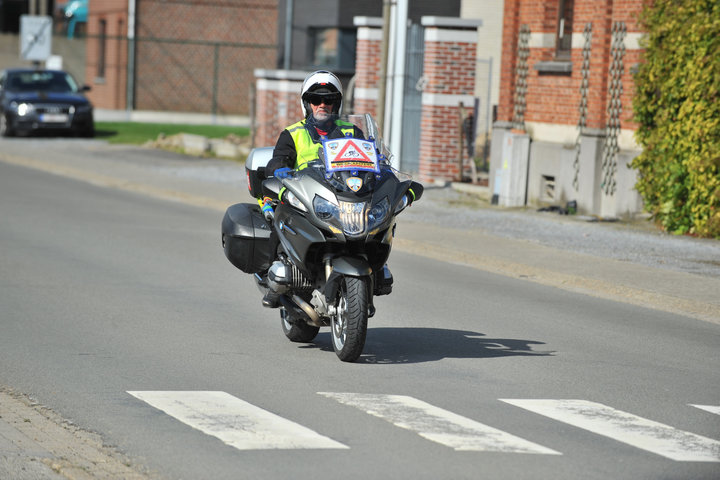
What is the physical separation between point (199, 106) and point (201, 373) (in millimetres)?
40205

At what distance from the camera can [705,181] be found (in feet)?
53.3

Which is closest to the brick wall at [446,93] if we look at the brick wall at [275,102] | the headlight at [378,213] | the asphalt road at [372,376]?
the brick wall at [275,102]

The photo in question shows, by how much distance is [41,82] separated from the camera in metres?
34.7

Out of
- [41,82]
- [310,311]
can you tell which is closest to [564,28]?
[310,311]

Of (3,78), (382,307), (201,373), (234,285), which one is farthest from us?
(3,78)

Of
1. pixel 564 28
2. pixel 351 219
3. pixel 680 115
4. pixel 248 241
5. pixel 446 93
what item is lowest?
pixel 248 241

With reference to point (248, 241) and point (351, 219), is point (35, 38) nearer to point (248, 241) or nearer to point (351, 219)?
point (248, 241)

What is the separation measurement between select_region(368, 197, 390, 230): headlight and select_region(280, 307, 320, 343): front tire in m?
1.28

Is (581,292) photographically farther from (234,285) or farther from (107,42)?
(107,42)

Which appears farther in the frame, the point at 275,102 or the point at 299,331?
the point at 275,102

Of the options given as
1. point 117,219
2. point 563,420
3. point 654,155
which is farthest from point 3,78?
point 563,420

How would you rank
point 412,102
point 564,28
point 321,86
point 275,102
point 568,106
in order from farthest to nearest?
point 275,102 < point 412,102 < point 564,28 < point 568,106 < point 321,86

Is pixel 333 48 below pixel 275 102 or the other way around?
the other way around

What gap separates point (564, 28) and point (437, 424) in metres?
15.0
